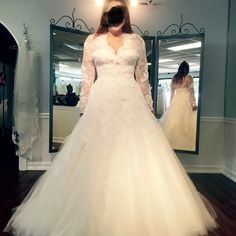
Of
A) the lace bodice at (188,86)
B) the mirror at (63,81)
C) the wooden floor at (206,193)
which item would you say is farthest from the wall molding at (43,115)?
the lace bodice at (188,86)

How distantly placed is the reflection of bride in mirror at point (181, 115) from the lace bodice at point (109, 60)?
145 cm

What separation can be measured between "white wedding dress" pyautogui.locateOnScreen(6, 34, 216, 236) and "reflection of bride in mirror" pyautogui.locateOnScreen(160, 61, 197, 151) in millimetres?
1435

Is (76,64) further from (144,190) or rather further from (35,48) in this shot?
(144,190)

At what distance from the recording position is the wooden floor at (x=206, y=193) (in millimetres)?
2164

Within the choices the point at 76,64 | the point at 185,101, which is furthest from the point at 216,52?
the point at 76,64

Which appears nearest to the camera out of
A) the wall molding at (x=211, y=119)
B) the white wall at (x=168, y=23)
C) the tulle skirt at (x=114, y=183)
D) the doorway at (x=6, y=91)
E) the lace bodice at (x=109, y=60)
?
the tulle skirt at (x=114, y=183)

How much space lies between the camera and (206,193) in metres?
2.85

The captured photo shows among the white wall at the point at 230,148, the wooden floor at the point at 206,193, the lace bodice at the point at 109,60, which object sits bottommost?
Answer: the wooden floor at the point at 206,193

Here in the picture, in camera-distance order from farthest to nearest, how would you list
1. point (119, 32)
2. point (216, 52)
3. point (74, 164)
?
point (216, 52) < point (119, 32) < point (74, 164)

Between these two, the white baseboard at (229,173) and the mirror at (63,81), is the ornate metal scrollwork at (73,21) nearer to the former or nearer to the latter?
the mirror at (63,81)

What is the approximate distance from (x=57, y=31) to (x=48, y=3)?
1.36 feet

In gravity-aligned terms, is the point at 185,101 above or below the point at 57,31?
below

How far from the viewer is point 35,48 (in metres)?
3.43

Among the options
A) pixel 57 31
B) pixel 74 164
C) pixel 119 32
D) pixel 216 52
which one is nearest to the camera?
pixel 74 164
